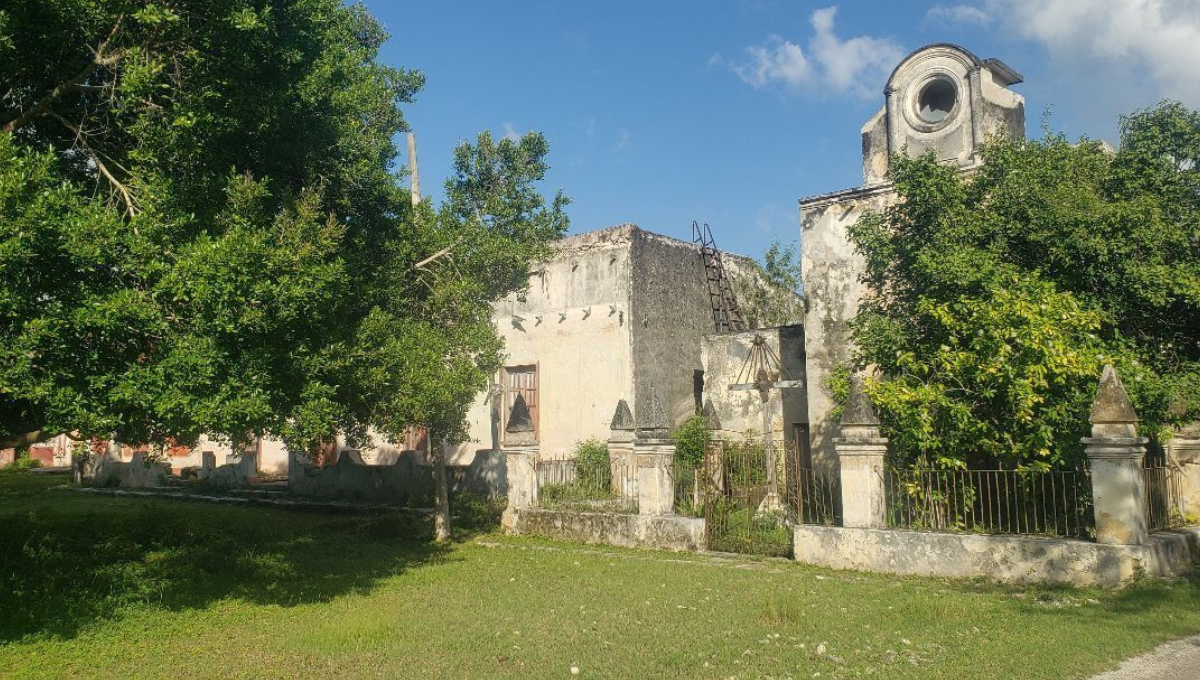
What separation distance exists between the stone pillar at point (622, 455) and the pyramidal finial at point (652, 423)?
975mm

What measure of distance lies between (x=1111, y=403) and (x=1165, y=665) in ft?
11.7

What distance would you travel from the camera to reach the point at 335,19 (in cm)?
1241

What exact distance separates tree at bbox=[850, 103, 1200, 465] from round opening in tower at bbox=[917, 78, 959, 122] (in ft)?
14.5

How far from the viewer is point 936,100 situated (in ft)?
57.0

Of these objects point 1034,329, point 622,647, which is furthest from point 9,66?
point 1034,329

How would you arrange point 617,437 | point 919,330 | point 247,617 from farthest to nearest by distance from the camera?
1. point 617,437
2. point 919,330
3. point 247,617

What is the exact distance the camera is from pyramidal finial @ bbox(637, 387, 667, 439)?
13.7m

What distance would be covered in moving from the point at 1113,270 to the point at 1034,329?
1.64 m

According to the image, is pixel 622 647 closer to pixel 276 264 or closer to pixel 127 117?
pixel 276 264

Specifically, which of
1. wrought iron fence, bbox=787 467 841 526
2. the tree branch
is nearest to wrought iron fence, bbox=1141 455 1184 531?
wrought iron fence, bbox=787 467 841 526

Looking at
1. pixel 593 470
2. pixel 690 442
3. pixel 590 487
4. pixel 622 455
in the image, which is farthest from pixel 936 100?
pixel 590 487

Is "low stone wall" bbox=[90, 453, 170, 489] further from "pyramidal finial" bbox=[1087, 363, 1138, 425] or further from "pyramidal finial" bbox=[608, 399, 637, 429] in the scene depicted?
"pyramidal finial" bbox=[1087, 363, 1138, 425]

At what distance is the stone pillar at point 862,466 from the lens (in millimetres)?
11125

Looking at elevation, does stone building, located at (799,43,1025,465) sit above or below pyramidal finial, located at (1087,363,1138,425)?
above
